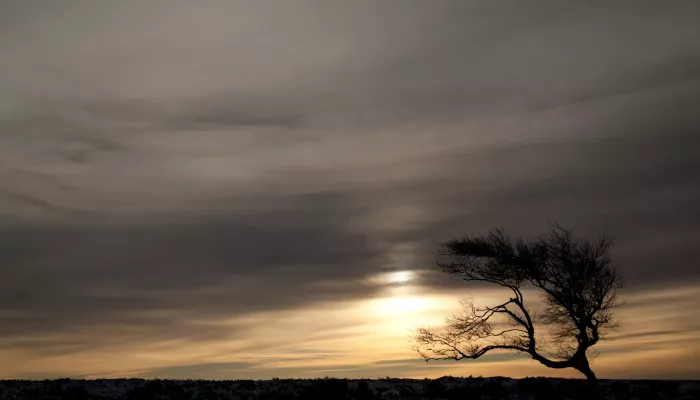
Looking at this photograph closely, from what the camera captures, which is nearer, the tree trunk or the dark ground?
the tree trunk

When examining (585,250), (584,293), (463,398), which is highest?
(585,250)

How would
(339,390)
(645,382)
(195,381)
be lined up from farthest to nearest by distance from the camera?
(195,381), (645,382), (339,390)

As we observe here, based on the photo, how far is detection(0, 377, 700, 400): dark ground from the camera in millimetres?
36688

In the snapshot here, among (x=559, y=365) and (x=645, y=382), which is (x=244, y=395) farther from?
(x=645, y=382)

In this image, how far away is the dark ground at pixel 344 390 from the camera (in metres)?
36.7

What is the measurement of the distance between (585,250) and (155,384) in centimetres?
2504

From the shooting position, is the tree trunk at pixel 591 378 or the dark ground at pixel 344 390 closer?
the tree trunk at pixel 591 378

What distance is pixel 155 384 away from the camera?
39156mm

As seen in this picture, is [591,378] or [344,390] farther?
[344,390]

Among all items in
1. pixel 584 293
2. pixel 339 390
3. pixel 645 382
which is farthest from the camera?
pixel 645 382

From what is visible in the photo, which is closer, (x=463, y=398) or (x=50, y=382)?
(x=463, y=398)

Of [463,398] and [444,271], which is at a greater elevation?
[444,271]

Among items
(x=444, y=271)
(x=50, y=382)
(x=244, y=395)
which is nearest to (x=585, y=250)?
(x=444, y=271)

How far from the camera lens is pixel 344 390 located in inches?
1469
